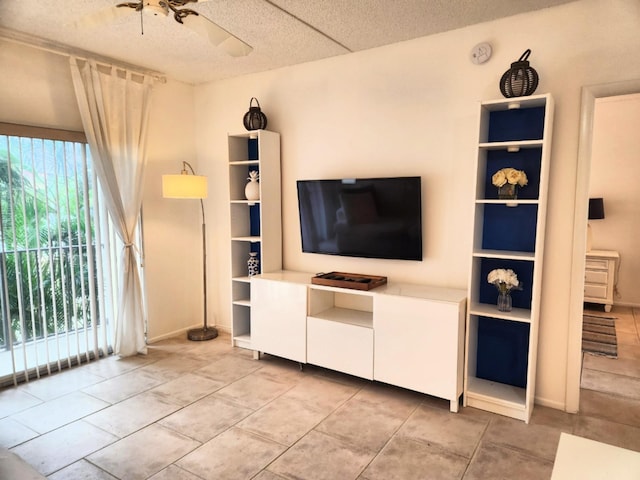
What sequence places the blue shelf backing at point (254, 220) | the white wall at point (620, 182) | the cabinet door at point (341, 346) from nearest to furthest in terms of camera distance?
the cabinet door at point (341, 346) → the blue shelf backing at point (254, 220) → the white wall at point (620, 182)

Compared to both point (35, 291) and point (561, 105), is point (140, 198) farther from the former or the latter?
point (561, 105)

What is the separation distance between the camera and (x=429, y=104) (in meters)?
3.17

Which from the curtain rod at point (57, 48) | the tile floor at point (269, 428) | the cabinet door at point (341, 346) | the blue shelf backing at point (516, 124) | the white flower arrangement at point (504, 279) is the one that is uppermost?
the curtain rod at point (57, 48)

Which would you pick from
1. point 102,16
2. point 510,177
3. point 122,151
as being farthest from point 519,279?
point 122,151

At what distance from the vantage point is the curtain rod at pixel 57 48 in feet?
9.98

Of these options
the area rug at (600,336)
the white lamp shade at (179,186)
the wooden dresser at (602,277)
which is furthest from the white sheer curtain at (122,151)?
the wooden dresser at (602,277)

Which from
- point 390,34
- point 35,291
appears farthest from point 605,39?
point 35,291

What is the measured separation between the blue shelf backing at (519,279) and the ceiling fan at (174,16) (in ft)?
7.09

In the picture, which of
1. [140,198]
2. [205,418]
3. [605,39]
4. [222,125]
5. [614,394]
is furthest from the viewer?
[222,125]

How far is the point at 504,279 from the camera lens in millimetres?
2775

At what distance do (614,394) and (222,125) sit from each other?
411 centimetres

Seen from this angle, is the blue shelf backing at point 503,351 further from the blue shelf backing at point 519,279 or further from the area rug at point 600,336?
the area rug at point 600,336

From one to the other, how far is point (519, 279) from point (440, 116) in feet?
4.28

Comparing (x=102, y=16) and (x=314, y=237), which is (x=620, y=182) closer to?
(x=314, y=237)
